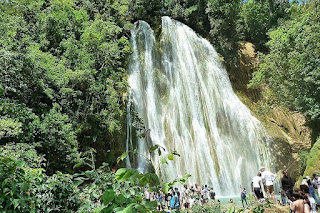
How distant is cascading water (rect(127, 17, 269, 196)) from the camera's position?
19688mm

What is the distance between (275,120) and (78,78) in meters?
20.3

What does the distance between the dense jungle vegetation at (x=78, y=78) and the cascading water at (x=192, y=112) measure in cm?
173

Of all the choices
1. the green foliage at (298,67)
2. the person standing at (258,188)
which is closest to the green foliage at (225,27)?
the green foliage at (298,67)

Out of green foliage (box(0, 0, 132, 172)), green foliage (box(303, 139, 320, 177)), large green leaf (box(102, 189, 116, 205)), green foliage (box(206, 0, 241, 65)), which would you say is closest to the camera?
large green leaf (box(102, 189, 116, 205))

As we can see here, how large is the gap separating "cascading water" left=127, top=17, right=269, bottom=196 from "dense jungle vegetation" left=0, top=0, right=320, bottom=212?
1727 millimetres

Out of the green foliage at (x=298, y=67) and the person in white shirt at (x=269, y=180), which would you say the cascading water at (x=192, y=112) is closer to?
the green foliage at (x=298, y=67)

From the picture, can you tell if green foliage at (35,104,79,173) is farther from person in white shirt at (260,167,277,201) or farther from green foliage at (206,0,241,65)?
green foliage at (206,0,241,65)

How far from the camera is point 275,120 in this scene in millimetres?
28203

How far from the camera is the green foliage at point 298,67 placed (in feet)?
66.2

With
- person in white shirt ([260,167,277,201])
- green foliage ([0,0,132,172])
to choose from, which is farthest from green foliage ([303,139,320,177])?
green foliage ([0,0,132,172])

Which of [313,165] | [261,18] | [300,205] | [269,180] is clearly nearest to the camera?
[300,205]

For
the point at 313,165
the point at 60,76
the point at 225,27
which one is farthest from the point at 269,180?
the point at 225,27

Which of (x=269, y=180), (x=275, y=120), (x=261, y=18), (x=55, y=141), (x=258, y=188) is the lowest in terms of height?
(x=258, y=188)

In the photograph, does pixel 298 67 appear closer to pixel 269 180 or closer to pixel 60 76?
pixel 269 180
